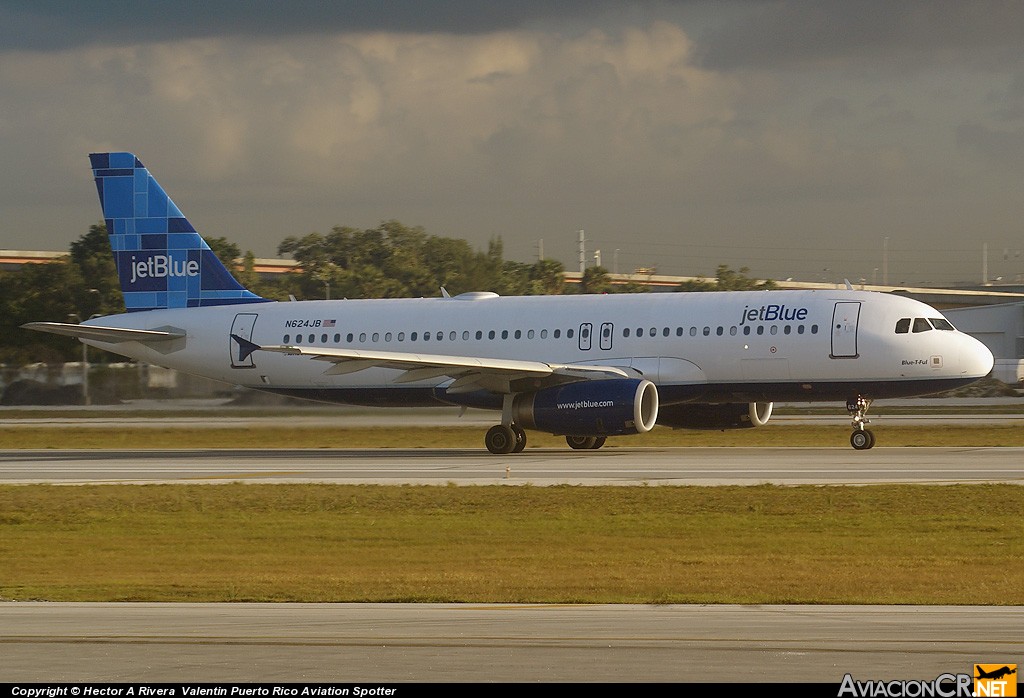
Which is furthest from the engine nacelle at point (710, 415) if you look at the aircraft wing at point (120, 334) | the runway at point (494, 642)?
the runway at point (494, 642)

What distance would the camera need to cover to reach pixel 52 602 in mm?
12523

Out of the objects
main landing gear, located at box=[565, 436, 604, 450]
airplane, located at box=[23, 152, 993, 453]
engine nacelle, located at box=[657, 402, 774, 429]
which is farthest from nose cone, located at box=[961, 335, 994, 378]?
main landing gear, located at box=[565, 436, 604, 450]

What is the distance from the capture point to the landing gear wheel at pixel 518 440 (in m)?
34.3

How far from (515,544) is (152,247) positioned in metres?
25.9

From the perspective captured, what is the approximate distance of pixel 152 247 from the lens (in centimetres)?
4056

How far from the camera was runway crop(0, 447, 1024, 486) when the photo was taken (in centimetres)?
2603

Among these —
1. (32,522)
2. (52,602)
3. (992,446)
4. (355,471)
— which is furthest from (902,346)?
(52,602)

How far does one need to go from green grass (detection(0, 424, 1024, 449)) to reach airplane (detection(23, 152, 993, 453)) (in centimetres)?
227

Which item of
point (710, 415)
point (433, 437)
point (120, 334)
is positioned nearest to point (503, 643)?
point (710, 415)

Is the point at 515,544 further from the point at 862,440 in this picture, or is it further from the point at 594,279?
the point at 594,279

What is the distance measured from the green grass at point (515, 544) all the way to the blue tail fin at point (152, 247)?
1466 centimetres

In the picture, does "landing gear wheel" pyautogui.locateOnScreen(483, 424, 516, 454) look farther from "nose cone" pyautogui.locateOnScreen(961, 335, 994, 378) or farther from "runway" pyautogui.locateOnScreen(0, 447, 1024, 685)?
"runway" pyautogui.locateOnScreen(0, 447, 1024, 685)

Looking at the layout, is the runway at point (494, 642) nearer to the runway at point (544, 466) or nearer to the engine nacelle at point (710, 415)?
the runway at point (544, 466)

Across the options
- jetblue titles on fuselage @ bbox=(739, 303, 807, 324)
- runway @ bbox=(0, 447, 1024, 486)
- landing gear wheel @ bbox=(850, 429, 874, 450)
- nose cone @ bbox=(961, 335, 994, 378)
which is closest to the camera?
runway @ bbox=(0, 447, 1024, 486)
